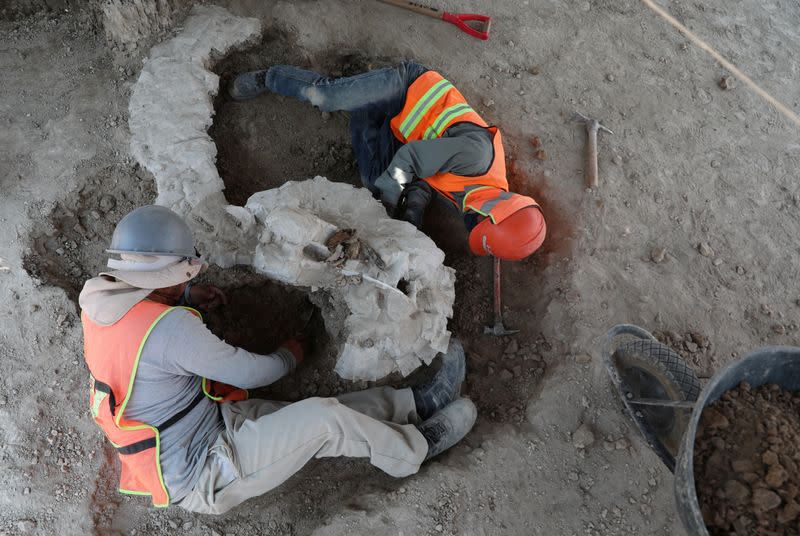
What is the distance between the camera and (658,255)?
3352 millimetres

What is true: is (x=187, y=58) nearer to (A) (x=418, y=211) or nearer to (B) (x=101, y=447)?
(A) (x=418, y=211)

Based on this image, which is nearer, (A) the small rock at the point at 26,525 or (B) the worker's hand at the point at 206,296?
(A) the small rock at the point at 26,525

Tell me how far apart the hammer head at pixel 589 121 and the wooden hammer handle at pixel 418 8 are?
123cm

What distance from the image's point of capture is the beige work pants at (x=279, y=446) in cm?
254

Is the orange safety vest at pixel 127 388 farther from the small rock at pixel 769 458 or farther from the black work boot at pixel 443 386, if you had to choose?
the small rock at pixel 769 458

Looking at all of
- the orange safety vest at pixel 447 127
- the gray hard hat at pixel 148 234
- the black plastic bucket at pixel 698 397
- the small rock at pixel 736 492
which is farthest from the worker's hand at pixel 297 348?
the small rock at pixel 736 492

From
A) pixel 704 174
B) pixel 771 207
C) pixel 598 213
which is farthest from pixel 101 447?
pixel 771 207

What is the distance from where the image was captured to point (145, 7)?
316 centimetres

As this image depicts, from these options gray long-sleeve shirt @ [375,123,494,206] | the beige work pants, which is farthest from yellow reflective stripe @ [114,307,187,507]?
gray long-sleeve shirt @ [375,123,494,206]

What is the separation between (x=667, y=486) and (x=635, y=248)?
142cm

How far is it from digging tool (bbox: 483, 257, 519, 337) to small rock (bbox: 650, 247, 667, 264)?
0.97 meters

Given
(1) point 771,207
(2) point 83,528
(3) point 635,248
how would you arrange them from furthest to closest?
(1) point 771,207
(3) point 635,248
(2) point 83,528

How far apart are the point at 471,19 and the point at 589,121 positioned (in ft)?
3.87

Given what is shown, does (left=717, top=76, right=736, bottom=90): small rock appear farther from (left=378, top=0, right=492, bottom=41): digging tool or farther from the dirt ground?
(left=378, top=0, right=492, bottom=41): digging tool
